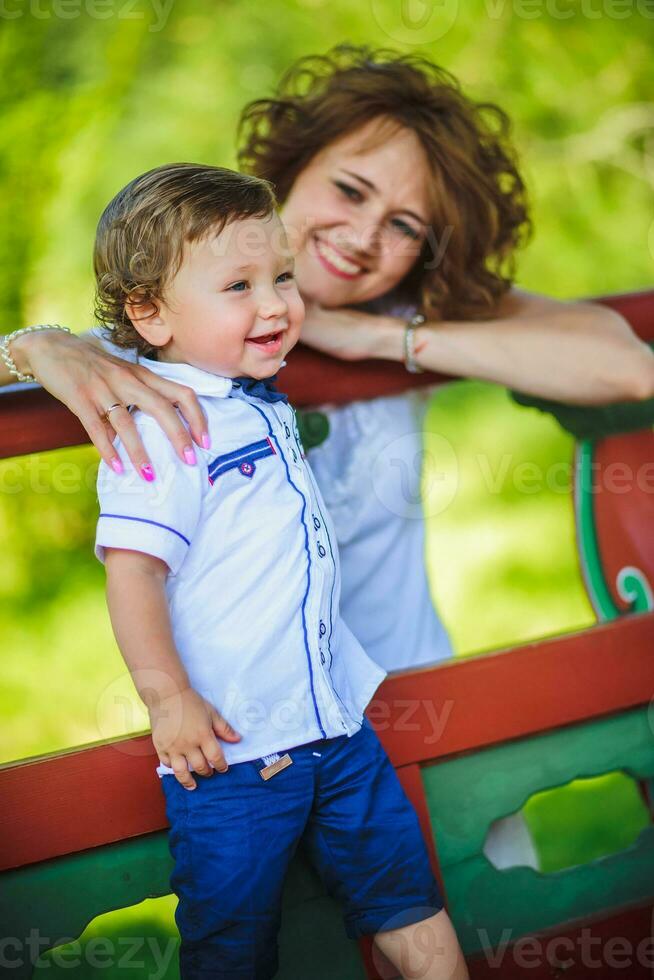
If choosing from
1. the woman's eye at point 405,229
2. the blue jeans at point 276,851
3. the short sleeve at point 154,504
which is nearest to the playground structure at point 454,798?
the blue jeans at point 276,851

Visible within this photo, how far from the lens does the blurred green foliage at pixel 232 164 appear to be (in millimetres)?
3189

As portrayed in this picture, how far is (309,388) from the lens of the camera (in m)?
1.45

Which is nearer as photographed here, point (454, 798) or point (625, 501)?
point (454, 798)

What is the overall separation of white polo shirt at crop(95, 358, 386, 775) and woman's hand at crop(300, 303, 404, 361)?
1.09 feet

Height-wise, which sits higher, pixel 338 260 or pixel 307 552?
pixel 338 260

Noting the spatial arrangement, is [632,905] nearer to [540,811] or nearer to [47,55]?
[540,811]

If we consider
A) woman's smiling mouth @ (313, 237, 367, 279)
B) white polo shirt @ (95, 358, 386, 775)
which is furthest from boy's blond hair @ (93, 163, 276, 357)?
woman's smiling mouth @ (313, 237, 367, 279)

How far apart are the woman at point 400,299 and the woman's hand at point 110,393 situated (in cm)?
39

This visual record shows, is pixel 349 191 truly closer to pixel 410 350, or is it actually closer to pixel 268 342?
pixel 410 350

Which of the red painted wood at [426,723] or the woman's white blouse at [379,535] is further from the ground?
the woman's white blouse at [379,535]

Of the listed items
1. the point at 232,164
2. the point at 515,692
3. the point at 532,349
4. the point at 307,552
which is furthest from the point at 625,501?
the point at 232,164

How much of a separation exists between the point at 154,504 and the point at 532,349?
31.6 inches

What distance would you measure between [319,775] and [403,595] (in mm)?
591

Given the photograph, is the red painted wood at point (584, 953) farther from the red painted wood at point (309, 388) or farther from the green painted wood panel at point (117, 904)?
the red painted wood at point (309, 388)
